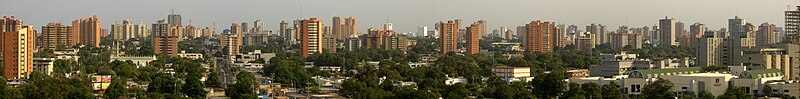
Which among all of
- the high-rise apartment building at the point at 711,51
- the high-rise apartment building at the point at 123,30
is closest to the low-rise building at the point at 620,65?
the high-rise apartment building at the point at 711,51

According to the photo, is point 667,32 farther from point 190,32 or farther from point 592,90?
point 592,90

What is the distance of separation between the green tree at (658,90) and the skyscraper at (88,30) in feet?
56.4

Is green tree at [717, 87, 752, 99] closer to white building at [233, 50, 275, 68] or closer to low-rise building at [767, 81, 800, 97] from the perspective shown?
low-rise building at [767, 81, 800, 97]

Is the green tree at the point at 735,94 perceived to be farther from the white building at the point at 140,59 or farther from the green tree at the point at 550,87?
the white building at the point at 140,59

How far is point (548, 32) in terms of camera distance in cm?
2345

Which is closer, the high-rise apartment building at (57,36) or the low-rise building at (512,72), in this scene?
the low-rise building at (512,72)

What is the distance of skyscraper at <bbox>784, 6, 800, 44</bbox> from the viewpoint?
12.2 metres

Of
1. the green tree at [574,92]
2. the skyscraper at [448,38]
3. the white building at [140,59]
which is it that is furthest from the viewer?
the skyscraper at [448,38]

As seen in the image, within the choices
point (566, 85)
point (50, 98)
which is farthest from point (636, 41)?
point (50, 98)

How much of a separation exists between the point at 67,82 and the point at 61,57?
25.3 ft

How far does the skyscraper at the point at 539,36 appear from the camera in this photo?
23.2 m

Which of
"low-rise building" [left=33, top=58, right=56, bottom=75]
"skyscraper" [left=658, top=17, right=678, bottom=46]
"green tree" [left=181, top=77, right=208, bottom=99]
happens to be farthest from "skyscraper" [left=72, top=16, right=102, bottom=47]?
"green tree" [left=181, top=77, right=208, bottom=99]

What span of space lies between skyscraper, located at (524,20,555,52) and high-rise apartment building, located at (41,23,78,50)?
271 inches

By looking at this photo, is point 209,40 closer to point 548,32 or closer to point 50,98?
point 548,32
